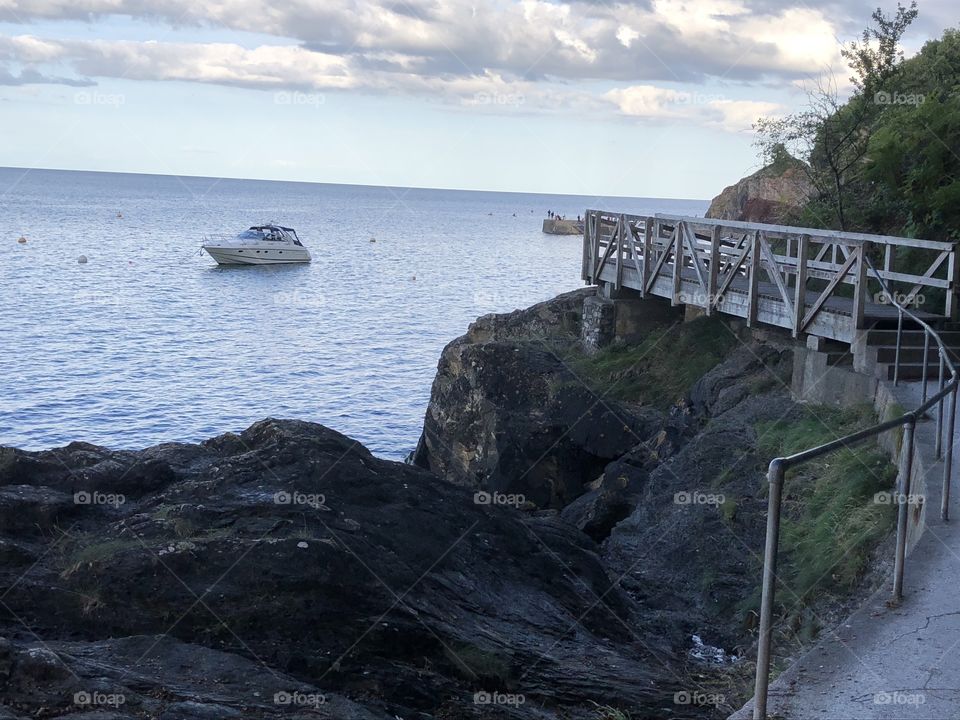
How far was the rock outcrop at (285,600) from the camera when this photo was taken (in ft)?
20.3

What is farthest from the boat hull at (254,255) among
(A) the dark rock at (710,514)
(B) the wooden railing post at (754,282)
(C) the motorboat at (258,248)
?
(B) the wooden railing post at (754,282)

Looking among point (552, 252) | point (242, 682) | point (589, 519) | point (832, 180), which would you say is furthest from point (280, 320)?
point (552, 252)

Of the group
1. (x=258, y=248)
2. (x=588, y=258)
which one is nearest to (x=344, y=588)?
(x=588, y=258)

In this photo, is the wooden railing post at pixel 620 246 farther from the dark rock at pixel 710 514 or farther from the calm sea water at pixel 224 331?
the calm sea water at pixel 224 331

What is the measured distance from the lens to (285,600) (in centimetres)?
714

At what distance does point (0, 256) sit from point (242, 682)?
255 ft

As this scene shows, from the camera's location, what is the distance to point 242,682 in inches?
245

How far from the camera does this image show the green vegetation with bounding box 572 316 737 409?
17.6m

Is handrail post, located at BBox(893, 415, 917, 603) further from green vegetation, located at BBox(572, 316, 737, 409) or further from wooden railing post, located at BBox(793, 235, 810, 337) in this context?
green vegetation, located at BBox(572, 316, 737, 409)

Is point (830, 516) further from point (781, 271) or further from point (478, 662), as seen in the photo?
point (781, 271)

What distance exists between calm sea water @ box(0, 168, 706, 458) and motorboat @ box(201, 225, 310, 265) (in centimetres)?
74

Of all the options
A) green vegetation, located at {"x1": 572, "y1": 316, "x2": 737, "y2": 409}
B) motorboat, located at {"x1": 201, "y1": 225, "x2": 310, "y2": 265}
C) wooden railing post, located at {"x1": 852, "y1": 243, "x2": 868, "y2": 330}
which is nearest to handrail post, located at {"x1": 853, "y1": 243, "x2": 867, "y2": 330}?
wooden railing post, located at {"x1": 852, "y1": 243, "x2": 868, "y2": 330}

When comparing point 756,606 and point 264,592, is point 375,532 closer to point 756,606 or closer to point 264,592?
point 264,592

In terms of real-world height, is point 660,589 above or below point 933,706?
below
